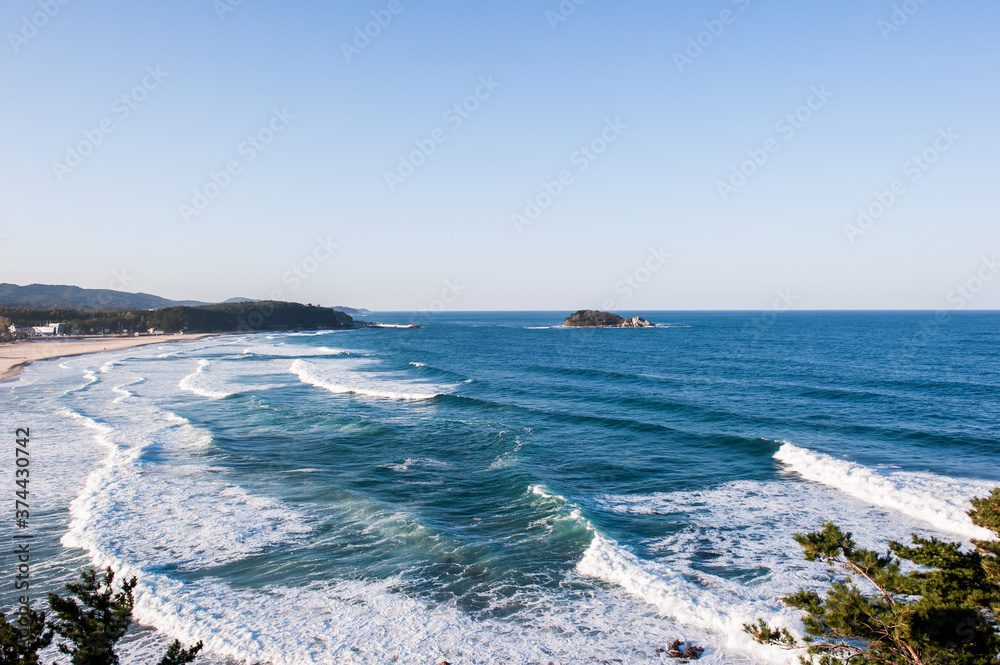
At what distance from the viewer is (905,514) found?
50.8 feet

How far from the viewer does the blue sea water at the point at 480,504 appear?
1000 centimetres

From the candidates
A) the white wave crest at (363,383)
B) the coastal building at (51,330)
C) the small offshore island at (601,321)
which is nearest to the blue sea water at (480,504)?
the white wave crest at (363,383)

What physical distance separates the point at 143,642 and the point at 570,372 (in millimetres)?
39703

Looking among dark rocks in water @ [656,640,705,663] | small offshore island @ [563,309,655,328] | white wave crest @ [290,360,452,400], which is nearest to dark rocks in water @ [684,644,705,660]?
dark rocks in water @ [656,640,705,663]

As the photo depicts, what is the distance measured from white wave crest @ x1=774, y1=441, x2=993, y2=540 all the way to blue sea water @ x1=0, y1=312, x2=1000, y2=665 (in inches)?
3.6

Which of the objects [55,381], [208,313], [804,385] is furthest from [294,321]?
[804,385]

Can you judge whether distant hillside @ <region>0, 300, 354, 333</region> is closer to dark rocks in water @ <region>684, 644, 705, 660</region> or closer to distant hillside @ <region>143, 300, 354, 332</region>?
distant hillside @ <region>143, 300, 354, 332</region>

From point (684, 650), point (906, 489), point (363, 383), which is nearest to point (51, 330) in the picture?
point (363, 383)

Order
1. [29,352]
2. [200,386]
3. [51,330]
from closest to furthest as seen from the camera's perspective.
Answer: [200,386], [29,352], [51,330]

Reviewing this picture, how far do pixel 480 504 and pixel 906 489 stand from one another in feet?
44.1

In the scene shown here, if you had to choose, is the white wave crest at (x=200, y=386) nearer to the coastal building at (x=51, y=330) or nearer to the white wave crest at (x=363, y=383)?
the white wave crest at (x=363, y=383)

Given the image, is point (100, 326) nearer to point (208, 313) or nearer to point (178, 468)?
point (208, 313)

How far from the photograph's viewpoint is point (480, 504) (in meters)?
16.2

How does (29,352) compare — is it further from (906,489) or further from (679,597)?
(906,489)
